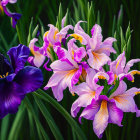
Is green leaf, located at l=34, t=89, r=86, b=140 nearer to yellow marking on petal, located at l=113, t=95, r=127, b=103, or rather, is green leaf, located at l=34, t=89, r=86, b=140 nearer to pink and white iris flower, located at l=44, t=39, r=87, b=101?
pink and white iris flower, located at l=44, t=39, r=87, b=101

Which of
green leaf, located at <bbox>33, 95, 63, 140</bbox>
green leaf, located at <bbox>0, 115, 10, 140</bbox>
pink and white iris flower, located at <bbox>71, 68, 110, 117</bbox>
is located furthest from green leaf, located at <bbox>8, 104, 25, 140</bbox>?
pink and white iris flower, located at <bbox>71, 68, 110, 117</bbox>

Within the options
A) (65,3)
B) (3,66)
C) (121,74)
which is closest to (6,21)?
(65,3)

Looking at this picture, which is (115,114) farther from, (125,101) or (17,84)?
(17,84)

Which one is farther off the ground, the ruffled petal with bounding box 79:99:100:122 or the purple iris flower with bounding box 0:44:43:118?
the purple iris flower with bounding box 0:44:43:118

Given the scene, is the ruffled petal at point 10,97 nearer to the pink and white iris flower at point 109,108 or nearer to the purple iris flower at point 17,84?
the purple iris flower at point 17,84

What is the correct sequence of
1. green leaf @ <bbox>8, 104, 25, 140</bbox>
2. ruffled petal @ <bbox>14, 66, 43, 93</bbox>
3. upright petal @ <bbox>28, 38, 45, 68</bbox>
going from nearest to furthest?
1. ruffled petal @ <bbox>14, 66, 43, 93</bbox>
2. upright petal @ <bbox>28, 38, 45, 68</bbox>
3. green leaf @ <bbox>8, 104, 25, 140</bbox>

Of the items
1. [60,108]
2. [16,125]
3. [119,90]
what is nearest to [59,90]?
[60,108]

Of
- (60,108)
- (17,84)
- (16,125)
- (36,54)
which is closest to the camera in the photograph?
(17,84)

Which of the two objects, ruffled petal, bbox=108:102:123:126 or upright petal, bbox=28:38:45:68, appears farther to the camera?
upright petal, bbox=28:38:45:68

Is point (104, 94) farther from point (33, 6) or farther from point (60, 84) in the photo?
point (33, 6)
